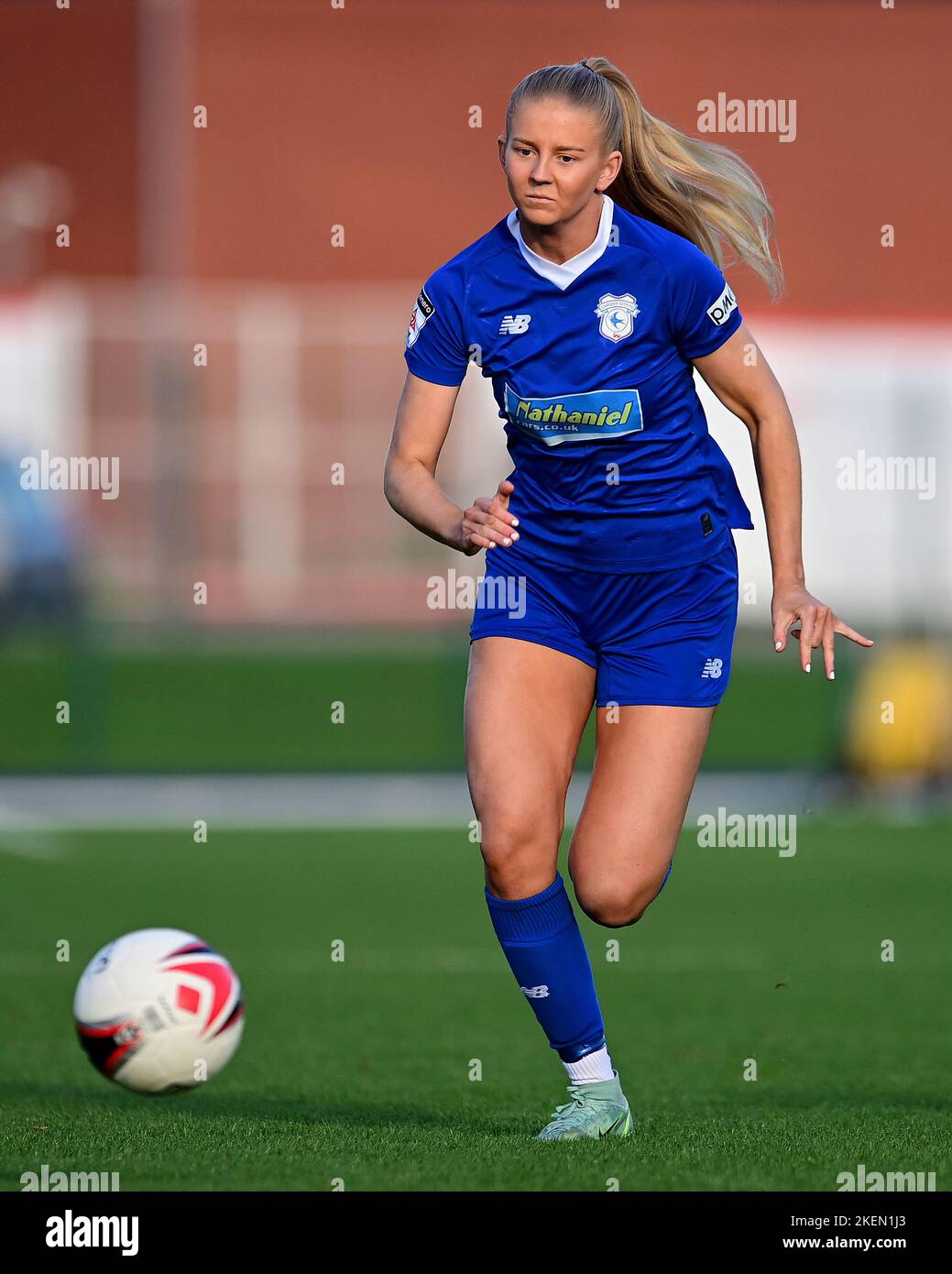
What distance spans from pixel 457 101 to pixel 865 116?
19.1 ft

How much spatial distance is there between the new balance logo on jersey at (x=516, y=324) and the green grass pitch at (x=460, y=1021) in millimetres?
1893

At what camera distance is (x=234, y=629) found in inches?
807

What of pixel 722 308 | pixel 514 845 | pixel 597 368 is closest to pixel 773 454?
pixel 722 308

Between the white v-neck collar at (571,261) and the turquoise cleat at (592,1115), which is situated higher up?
the white v-neck collar at (571,261)

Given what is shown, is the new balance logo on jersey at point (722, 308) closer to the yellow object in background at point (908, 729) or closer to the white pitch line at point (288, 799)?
the white pitch line at point (288, 799)

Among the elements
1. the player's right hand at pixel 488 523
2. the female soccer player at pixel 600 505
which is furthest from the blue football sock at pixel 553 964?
the player's right hand at pixel 488 523

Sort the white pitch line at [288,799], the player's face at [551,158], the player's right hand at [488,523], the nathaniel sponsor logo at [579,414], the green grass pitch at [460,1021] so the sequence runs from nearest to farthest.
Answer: the player's right hand at [488,523] → the player's face at [551,158] → the green grass pitch at [460,1021] → the nathaniel sponsor logo at [579,414] → the white pitch line at [288,799]

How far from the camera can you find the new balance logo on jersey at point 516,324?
5.10 m

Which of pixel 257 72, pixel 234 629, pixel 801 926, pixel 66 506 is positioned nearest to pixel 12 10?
pixel 257 72

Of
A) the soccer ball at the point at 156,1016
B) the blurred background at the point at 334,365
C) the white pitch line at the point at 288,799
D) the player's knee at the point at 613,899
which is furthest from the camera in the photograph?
the blurred background at the point at 334,365

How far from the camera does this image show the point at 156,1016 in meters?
5.61

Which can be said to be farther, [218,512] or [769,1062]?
[218,512]

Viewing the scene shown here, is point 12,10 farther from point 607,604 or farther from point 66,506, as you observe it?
point 607,604

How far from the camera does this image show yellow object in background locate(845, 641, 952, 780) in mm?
15531
